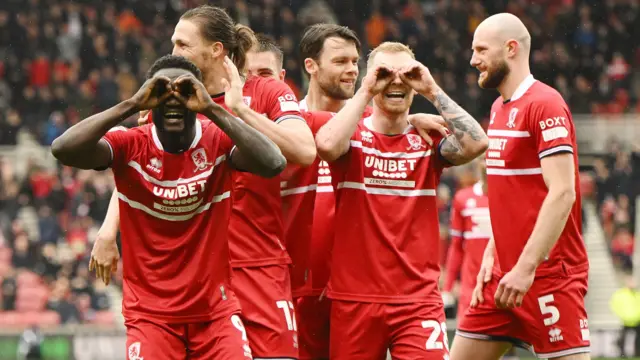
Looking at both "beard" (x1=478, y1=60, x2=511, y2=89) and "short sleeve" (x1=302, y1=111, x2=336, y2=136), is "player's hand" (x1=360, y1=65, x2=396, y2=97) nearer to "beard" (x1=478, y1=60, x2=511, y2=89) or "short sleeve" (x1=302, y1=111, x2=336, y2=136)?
"short sleeve" (x1=302, y1=111, x2=336, y2=136)

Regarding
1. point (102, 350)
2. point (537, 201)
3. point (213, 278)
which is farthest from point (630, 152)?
point (213, 278)

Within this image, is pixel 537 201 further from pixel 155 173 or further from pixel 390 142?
pixel 155 173

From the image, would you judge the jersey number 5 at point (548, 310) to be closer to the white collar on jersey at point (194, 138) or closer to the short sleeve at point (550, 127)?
the short sleeve at point (550, 127)

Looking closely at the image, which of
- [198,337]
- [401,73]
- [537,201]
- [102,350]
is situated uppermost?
[401,73]

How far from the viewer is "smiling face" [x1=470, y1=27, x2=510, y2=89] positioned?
24.2ft

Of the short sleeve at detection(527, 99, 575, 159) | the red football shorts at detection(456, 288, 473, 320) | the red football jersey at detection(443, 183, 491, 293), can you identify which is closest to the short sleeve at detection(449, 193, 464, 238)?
the red football jersey at detection(443, 183, 491, 293)

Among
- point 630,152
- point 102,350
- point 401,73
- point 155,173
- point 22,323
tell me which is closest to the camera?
point 155,173

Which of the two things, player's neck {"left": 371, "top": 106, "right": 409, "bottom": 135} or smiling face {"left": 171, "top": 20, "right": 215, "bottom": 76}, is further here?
player's neck {"left": 371, "top": 106, "right": 409, "bottom": 135}

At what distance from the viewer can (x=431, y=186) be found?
6.80 m

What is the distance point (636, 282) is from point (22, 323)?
10545 millimetres

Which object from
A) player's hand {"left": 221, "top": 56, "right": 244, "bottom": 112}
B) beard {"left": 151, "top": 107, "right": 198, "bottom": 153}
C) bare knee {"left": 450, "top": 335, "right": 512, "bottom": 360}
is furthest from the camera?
bare knee {"left": 450, "top": 335, "right": 512, "bottom": 360}

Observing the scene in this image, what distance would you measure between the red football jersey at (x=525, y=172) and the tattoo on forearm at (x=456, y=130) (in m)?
0.53

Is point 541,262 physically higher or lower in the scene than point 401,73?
lower

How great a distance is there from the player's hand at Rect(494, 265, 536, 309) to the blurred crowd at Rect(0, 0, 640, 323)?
485 inches
